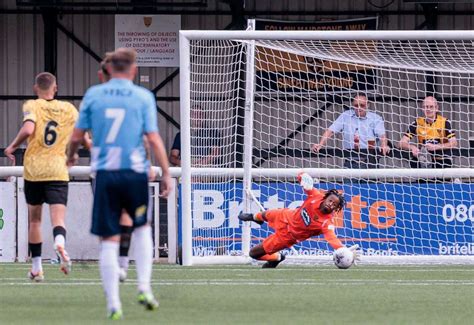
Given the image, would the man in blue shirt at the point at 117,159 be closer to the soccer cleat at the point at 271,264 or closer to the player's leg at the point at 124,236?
the player's leg at the point at 124,236

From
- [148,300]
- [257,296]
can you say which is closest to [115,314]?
[148,300]

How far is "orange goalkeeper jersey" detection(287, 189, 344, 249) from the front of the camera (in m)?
13.9

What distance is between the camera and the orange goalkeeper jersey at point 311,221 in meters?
13.9

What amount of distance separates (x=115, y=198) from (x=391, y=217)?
7916mm

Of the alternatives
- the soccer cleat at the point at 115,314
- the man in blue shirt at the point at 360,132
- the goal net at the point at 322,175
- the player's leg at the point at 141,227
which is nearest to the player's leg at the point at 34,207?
the goal net at the point at 322,175

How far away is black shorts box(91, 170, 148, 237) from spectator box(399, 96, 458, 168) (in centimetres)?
781

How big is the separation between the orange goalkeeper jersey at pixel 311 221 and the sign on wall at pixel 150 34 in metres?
12.2

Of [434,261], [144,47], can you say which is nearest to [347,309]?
[434,261]

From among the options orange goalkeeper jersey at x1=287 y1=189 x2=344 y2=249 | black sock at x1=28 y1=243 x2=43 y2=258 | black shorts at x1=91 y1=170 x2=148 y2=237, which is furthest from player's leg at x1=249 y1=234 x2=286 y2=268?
black shorts at x1=91 y1=170 x2=148 y2=237

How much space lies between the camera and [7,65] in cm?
2609

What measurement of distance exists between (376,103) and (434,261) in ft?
14.0

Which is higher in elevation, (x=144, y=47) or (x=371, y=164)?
(x=144, y=47)

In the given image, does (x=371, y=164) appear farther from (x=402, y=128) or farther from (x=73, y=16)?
(x=73, y=16)

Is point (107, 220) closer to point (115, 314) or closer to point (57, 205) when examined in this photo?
point (115, 314)
